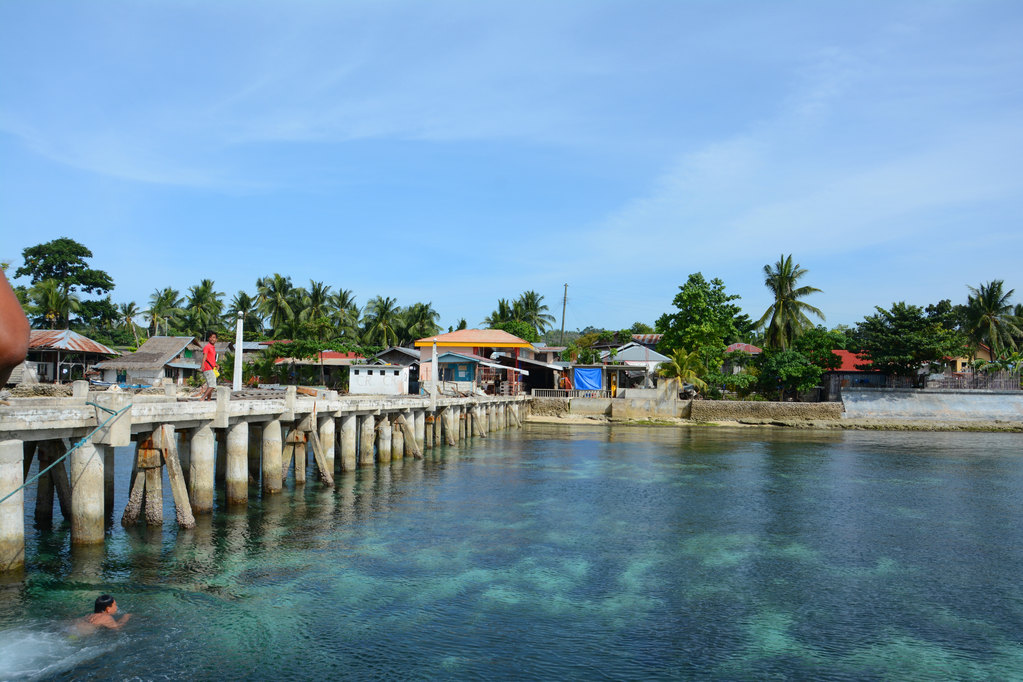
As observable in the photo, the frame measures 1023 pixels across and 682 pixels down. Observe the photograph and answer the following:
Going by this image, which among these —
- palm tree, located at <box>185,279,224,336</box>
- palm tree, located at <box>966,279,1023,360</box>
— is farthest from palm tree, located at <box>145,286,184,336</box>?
palm tree, located at <box>966,279,1023,360</box>

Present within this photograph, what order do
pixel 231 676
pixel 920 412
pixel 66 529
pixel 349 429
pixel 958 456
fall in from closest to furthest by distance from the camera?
pixel 231 676 < pixel 66 529 < pixel 349 429 < pixel 958 456 < pixel 920 412

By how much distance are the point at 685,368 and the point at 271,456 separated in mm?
46356

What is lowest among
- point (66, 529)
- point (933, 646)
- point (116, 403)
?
point (933, 646)

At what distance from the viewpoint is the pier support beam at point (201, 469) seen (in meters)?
18.9

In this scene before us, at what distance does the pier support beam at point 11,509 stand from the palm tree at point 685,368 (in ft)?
177

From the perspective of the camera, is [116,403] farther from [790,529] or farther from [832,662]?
[790,529]

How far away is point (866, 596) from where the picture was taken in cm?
1562

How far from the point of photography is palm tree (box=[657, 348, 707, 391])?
206 ft

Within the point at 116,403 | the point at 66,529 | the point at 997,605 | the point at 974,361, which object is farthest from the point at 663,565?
the point at 974,361

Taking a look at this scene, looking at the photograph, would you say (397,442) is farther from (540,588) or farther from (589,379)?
(589,379)

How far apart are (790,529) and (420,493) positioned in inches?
470

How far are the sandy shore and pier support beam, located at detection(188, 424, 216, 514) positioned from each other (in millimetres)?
43921

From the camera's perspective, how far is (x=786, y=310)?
6856 cm

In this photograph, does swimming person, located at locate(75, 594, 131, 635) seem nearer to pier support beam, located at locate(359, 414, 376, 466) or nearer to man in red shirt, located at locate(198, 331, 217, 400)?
man in red shirt, located at locate(198, 331, 217, 400)
